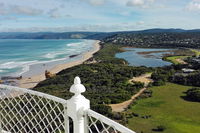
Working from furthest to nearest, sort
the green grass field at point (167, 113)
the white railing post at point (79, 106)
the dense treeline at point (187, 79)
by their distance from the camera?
the dense treeline at point (187, 79) → the green grass field at point (167, 113) → the white railing post at point (79, 106)

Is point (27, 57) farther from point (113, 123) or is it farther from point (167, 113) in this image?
point (113, 123)

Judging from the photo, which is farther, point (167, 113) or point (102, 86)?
point (102, 86)

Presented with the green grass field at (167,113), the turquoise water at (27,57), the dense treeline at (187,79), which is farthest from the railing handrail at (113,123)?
the turquoise water at (27,57)

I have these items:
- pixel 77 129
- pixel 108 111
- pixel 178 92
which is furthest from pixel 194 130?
pixel 77 129

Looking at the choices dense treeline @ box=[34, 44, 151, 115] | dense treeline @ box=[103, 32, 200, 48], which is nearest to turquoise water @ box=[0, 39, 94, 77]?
dense treeline @ box=[34, 44, 151, 115]

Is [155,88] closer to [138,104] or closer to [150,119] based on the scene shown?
[138,104]

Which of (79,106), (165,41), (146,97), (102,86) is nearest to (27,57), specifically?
(102,86)

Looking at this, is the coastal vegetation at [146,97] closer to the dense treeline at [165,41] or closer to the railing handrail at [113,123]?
the railing handrail at [113,123]
